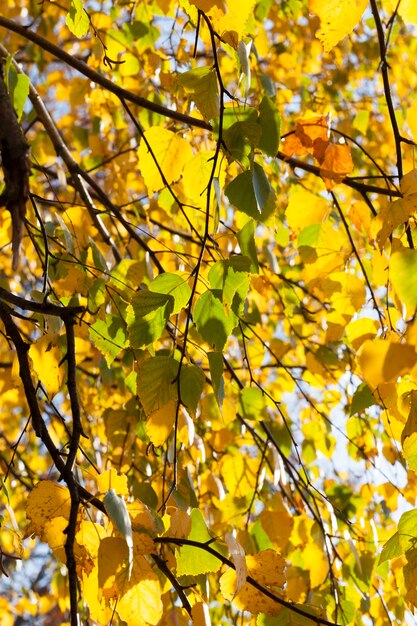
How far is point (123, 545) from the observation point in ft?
2.55

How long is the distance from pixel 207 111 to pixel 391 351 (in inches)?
18.9

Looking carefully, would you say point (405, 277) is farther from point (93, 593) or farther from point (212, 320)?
point (93, 593)

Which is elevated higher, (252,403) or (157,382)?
(252,403)

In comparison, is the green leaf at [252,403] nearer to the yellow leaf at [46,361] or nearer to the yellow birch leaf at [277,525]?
the yellow birch leaf at [277,525]

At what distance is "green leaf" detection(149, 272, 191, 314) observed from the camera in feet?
3.02

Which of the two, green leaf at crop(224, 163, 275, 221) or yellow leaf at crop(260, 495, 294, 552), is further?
yellow leaf at crop(260, 495, 294, 552)

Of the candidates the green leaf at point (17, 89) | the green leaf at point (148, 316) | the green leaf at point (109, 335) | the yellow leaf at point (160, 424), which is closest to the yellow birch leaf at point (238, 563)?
the yellow leaf at point (160, 424)

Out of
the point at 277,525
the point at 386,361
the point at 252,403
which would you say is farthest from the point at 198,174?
the point at 277,525

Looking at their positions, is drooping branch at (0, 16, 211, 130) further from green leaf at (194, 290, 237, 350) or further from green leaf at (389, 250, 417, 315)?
green leaf at (389, 250, 417, 315)

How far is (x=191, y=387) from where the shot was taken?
2.97 ft

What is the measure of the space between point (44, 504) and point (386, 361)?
0.55 meters

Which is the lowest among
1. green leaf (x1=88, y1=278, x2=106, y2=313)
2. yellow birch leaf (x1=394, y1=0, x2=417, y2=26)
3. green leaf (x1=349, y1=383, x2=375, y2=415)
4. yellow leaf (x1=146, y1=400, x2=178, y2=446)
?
yellow leaf (x1=146, y1=400, x2=178, y2=446)

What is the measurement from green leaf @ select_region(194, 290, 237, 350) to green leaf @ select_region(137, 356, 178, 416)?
0.05 m

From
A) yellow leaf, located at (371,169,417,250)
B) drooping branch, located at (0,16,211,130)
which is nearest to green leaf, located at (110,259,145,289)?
drooping branch, located at (0,16,211,130)
